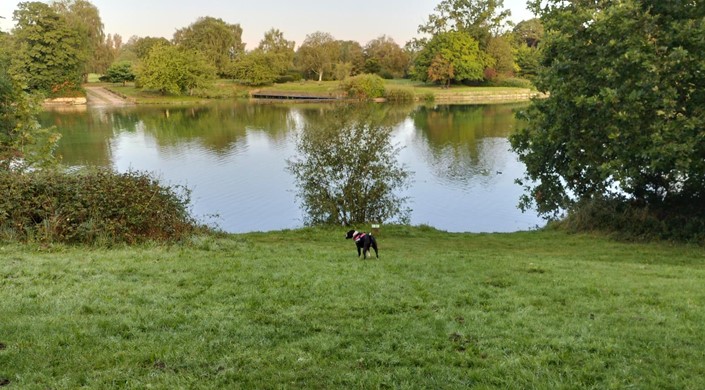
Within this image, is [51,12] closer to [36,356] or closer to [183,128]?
[183,128]

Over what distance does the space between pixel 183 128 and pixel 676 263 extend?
170 feet

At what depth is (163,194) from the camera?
1511 cm

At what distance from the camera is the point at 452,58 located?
9588 cm

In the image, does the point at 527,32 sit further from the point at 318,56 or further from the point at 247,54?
the point at 247,54

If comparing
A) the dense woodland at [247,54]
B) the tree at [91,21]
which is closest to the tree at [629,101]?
the dense woodland at [247,54]

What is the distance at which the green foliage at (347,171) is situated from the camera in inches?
893

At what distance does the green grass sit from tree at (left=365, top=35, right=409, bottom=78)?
105m

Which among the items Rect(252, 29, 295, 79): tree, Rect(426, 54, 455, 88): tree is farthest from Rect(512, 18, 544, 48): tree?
Rect(252, 29, 295, 79): tree

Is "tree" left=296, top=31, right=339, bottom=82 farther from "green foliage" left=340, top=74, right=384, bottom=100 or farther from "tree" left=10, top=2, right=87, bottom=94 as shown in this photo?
"tree" left=10, top=2, right=87, bottom=94

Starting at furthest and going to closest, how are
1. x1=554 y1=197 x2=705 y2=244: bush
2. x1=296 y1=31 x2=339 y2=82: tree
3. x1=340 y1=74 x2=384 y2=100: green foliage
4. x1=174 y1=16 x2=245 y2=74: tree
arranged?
1. x1=174 y1=16 x2=245 y2=74: tree
2. x1=296 y1=31 x2=339 y2=82: tree
3. x1=340 y1=74 x2=384 y2=100: green foliage
4. x1=554 y1=197 x2=705 y2=244: bush

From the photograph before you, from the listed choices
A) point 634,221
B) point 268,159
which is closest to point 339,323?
point 634,221

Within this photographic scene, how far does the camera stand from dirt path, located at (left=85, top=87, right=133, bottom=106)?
85.3m

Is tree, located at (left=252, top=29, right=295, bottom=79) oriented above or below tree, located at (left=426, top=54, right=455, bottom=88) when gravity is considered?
above

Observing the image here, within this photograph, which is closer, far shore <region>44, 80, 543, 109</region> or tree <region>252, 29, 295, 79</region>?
far shore <region>44, 80, 543, 109</region>
